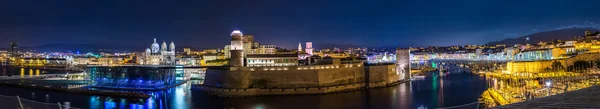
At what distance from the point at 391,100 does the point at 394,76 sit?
37.5ft

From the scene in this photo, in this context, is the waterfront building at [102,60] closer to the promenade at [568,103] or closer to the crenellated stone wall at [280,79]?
the crenellated stone wall at [280,79]

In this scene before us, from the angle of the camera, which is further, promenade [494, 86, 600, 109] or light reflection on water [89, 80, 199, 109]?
light reflection on water [89, 80, 199, 109]

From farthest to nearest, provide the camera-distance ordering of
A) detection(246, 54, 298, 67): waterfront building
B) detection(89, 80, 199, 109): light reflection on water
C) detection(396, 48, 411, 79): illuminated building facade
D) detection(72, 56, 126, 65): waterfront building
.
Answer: detection(72, 56, 126, 65): waterfront building < detection(396, 48, 411, 79): illuminated building facade < detection(246, 54, 298, 67): waterfront building < detection(89, 80, 199, 109): light reflection on water

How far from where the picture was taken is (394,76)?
34.8 meters

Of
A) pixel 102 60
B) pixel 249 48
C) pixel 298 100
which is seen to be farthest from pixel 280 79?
pixel 102 60

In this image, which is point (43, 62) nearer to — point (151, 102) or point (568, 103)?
point (151, 102)

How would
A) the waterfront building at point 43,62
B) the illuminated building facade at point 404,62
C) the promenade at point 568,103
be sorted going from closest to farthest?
the promenade at point 568,103, the illuminated building facade at point 404,62, the waterfront building at point 43,62

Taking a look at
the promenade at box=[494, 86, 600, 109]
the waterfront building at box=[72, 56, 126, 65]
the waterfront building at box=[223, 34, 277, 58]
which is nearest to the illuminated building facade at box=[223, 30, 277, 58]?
the waterfront building at box=[223, 34, 277, 58]

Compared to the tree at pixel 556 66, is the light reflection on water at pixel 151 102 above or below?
below

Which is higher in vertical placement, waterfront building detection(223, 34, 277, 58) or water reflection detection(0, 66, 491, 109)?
waterfront building detection(223, 34, 277, 58)

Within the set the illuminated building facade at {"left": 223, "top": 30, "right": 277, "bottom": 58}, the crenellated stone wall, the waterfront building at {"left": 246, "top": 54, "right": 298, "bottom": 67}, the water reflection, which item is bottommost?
the water reflection

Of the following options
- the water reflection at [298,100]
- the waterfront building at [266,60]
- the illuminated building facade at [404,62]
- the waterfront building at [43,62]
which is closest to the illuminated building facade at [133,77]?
the water reflection at [298,100]

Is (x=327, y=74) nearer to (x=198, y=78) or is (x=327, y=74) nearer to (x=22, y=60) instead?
(x=198, y=78)

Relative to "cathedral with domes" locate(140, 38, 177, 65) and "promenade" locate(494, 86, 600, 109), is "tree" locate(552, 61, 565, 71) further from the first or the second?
"cathedral with domes" locate(140, 38, 177, 65)
